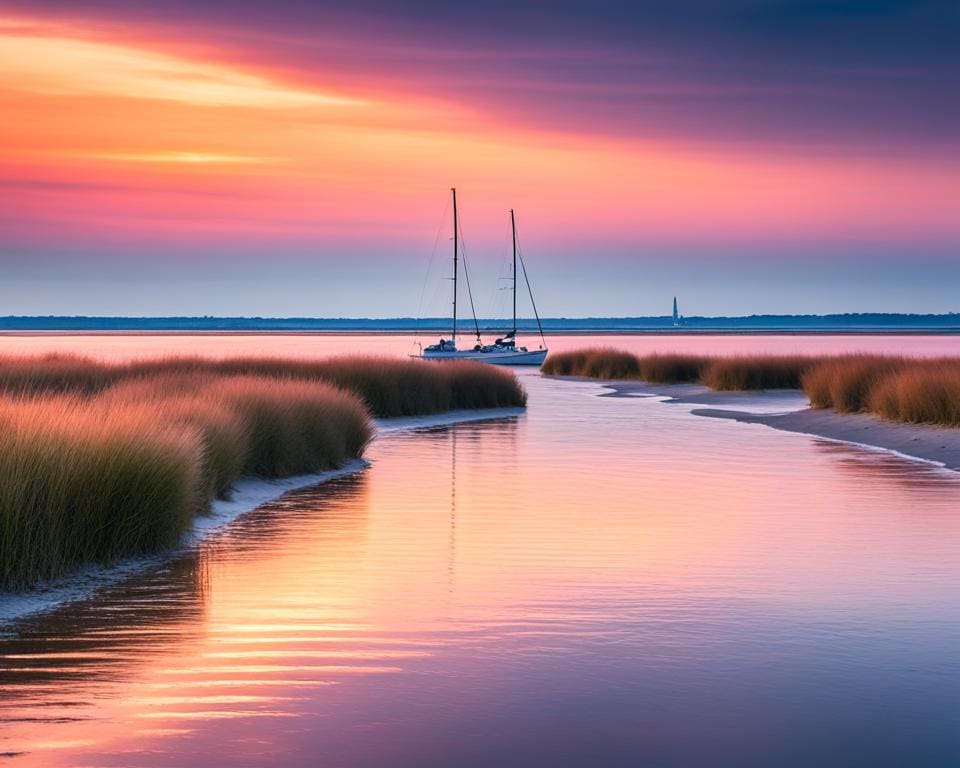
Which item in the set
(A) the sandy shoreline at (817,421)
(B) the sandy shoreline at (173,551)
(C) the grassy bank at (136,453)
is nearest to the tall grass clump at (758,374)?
(A) the sandy shoreline at (817,421)

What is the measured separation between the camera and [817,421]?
123 feet

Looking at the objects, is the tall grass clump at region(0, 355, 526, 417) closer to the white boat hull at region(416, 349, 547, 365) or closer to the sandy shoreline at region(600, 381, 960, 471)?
the sandy shoreline at region(600, 381, 960, 471)

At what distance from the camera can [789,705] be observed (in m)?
8.84

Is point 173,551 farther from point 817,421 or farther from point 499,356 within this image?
point 499,356

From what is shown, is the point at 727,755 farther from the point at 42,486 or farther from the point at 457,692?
the point at 42,486

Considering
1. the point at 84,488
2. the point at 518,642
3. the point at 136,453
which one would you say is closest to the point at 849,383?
the point at 136,453

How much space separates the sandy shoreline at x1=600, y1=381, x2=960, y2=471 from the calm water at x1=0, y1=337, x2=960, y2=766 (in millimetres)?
9515

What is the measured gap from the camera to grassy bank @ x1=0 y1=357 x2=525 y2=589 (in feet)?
42.2

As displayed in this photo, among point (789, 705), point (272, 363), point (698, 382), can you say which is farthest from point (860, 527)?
point (698, 382)

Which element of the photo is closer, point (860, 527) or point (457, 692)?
point (457, 692)

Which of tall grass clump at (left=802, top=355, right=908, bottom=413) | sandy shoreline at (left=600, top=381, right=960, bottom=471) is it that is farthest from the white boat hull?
tall grass clump at (left=802, top=355, right=908, bottom=413)

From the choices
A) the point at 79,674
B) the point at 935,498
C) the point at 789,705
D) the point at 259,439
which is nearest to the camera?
the point at 789,705

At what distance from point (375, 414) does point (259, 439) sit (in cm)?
1633

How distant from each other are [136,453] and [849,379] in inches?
1126
